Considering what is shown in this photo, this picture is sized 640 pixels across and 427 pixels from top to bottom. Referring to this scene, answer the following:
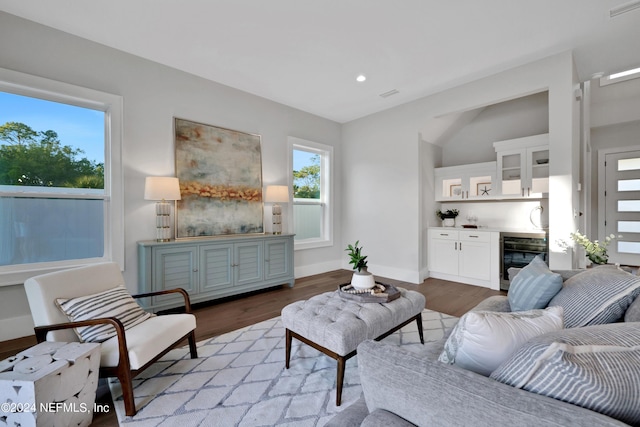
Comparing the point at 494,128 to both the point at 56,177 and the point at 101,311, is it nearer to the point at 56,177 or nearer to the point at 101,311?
the point at 101,311

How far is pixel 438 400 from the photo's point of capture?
708mm

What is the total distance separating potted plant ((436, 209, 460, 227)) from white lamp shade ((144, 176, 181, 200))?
4.13m

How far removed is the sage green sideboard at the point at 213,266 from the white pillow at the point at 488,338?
300 centimetres

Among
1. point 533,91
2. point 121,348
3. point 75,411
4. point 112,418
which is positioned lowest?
point 112,418

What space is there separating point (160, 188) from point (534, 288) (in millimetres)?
3404

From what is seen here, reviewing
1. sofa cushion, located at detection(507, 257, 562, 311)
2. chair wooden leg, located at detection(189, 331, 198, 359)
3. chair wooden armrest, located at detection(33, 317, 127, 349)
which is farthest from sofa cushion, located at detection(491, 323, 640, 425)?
chair wooden leg, located at detection(189, 331, 198, 359)

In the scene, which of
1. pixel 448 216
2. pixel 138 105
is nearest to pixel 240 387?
pixel 138 105

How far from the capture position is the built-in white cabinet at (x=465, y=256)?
13.0ft

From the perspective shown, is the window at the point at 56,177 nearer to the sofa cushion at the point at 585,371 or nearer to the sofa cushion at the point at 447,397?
the sofa cushion at the point at 447,397

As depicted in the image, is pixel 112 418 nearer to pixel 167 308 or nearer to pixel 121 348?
pixel 121 348

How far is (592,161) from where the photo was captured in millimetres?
5684

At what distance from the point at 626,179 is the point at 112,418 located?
836 centimetres

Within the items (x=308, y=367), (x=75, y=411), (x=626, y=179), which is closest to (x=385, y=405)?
(x=308, y=367)

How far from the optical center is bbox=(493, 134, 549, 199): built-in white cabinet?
12.5 ft
